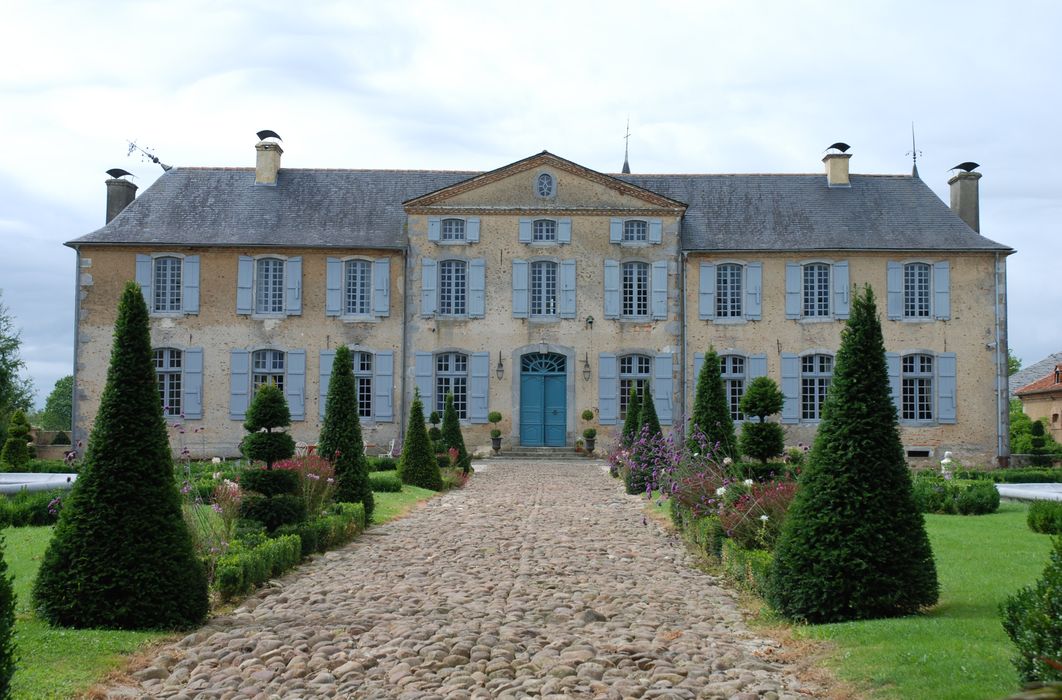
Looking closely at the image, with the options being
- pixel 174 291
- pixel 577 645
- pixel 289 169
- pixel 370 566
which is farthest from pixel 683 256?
pixel 577 645

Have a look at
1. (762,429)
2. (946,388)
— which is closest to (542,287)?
(946,388)

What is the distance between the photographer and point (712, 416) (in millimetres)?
12344

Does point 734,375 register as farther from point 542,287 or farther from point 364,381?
point 364,381

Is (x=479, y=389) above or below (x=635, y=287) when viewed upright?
below

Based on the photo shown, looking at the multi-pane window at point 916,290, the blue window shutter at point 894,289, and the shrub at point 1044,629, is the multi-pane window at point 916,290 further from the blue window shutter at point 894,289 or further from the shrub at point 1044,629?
the shrub at point 1044,629

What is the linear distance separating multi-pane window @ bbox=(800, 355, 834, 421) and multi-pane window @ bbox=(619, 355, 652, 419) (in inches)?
147

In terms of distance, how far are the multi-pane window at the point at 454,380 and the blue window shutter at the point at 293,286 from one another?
361 centimetres

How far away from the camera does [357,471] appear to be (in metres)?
12.0

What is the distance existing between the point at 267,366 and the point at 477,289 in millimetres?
5447

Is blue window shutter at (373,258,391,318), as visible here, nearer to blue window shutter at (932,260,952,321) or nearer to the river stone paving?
blue window shutter at (932,260,952,321)

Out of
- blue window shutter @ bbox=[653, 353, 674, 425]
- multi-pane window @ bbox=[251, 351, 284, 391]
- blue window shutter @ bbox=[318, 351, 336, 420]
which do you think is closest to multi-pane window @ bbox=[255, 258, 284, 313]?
multi-pane window @ bbox=[251, 351, 284, 391]

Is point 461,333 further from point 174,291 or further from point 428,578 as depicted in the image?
point 428,578

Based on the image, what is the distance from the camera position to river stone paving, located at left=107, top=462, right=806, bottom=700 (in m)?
5.11

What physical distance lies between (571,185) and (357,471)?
43.8 feet
